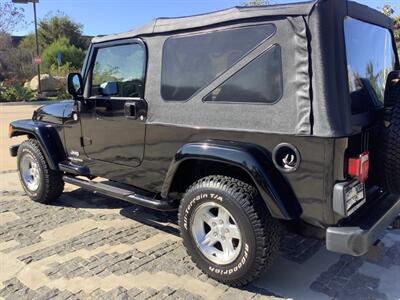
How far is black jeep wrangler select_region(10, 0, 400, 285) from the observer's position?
2.65m

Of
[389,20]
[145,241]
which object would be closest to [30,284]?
[145,241]

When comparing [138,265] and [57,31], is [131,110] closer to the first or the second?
[138,265]

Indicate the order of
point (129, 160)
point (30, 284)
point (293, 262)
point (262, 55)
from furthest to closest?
point (129, 160) < point (293, 262) < point (30, 284) < point (262, 55)

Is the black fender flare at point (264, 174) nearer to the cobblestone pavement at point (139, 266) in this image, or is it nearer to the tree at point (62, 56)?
the cobblestone pavement at point (139, 266)

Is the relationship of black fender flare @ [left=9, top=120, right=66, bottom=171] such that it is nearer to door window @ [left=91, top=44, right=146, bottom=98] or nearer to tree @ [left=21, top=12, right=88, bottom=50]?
door window @ [left=91, top=44, right=146, bottom=98]

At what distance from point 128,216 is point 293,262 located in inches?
76.1

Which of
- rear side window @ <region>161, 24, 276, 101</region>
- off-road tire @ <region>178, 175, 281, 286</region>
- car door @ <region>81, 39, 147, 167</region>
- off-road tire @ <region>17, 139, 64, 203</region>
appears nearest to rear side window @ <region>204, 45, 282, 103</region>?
rear side window @ <region>161, 24, 276, 101</region>

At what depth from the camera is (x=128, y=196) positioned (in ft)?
A: 12.6

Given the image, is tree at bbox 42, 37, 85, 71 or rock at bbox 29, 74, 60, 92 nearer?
rock at bbox 29, 74, 60, 92

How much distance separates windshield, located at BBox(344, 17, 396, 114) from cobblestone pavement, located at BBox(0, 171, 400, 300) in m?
1.25

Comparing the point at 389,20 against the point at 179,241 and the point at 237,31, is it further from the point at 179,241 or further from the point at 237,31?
the point at 179,241

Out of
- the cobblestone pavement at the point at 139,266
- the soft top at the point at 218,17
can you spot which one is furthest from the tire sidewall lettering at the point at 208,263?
the soft top at the point at 218,17

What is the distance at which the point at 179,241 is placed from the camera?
399cm

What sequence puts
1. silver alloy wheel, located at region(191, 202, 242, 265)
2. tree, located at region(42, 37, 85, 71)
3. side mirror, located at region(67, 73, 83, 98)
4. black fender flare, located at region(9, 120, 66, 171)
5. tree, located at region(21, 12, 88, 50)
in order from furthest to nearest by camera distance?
tree, located at region(21, 12, 88, 50)
tree, located at region(42, 37, 85, 71)
black fender flare, located at region(9, 120, 66, 171)
side mirror, located at region(67, 73, 83, 98)
silver alloy wheel, located at region(191, 202, 242, 265)
